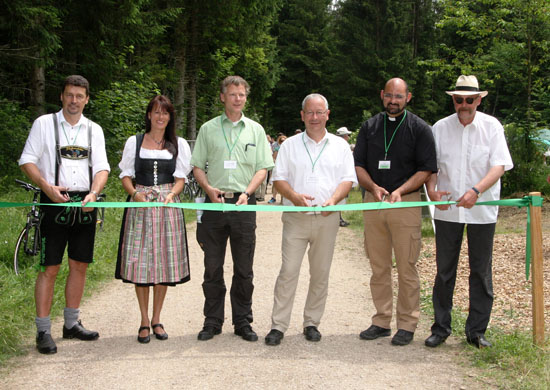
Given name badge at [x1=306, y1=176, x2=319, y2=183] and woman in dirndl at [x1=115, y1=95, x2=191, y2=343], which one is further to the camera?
name badge at [x1=306, y1=176, x2=319, y2=183]

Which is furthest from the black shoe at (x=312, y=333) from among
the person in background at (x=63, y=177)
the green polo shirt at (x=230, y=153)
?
the person in background at (x=63, y=177)

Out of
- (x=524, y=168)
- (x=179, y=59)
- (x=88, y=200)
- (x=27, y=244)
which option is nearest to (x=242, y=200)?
(x=88, y=200)

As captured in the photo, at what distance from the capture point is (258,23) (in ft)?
76.4

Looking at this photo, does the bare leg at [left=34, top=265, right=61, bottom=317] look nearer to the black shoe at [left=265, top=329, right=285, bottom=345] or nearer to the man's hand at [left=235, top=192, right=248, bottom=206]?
the man's hand at [left=235, top=192, right=248, bottom=206]

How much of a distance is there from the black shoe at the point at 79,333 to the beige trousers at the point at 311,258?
62.9 inches

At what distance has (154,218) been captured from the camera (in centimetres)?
523

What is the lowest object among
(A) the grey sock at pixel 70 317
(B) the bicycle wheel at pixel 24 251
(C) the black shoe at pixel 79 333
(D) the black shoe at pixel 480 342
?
(C) the black shoe at pixel 79 333

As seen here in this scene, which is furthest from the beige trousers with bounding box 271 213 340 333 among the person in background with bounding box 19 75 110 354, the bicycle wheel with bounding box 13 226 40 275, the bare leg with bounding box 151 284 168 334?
the bicycle wheel with bounding box 13 226 40 275

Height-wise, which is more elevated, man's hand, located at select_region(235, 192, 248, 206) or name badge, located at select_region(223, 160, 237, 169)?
name badge, located at select_region(223, 160, 237, 169)

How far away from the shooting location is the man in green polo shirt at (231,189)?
537cm

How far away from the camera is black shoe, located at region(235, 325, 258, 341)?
5.34 m

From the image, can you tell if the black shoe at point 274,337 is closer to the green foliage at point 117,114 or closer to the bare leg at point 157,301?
the bare leg at point 157,301

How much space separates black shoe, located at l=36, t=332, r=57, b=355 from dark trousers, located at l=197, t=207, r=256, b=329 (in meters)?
1.33

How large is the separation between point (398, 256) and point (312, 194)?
3.17ft
